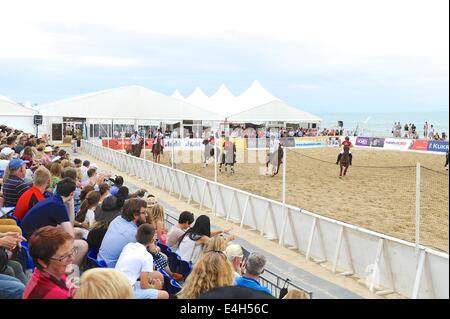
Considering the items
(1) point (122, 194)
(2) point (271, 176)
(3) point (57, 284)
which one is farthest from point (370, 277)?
(2) point (271, 176)

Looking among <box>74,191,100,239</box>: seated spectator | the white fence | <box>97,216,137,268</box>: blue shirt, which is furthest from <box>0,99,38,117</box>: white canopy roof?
<box>97,216,137,268</box>: blue shirt

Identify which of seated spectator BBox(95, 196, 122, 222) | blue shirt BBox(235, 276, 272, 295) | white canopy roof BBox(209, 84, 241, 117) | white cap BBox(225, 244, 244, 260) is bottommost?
blue shirt BBox(235, 276, 272, 295)

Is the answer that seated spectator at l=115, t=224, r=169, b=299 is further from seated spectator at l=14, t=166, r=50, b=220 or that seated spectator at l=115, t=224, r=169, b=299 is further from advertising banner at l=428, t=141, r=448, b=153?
advertising banner at l=428, t=141, r=448, b=153

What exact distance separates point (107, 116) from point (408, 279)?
33.9 m

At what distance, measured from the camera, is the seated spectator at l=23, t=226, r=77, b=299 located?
2.87 metres

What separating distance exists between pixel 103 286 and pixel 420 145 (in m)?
33.7

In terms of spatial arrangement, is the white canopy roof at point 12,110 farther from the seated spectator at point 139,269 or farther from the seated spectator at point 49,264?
the seated spectator at point 49,264

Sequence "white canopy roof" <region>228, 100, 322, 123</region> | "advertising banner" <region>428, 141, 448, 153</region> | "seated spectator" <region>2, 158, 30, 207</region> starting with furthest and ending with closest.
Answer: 1. "white canopy roof" <region>228, 100, 322, 123</region>
2. "advertising banner" <region>428, 141, 448, 153</region>
3. "seated spectator" <region>2, 158, 30, 207</region>

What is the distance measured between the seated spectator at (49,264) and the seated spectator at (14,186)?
3764 mm

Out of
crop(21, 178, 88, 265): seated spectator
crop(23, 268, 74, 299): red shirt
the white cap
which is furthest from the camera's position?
the white cap

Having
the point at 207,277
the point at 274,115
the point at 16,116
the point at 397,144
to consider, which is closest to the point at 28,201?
the point at 207,277

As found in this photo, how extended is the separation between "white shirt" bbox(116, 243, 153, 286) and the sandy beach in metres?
3.81

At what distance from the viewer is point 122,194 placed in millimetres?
7031
